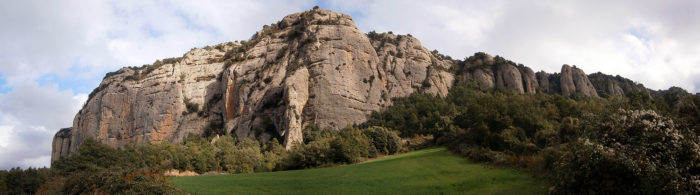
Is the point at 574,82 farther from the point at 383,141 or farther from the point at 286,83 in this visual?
the point at 286,83

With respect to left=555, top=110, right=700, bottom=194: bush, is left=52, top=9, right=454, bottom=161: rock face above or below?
above

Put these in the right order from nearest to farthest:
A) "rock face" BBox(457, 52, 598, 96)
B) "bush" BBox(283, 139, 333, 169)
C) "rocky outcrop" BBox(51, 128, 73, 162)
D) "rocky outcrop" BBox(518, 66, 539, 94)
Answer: "bush" BBox(283, 139, 333, 169) → "rock face" BBox(457, 52, 598, 96) → "rocky outcrop" BBox(518, 66, 539, 94) → "rocky outcrop" BBox(51, 128, 73, 162)

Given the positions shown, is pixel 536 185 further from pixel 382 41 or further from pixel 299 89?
pixel 382 41

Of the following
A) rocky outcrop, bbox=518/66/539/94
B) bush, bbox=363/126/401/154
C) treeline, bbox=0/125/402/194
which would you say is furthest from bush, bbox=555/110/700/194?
rocky outcrop, bbox=518/66/539/94

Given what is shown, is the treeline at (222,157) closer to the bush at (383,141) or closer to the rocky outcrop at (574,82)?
the bush at (383,141)

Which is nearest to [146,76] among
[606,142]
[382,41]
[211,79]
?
[211,79]

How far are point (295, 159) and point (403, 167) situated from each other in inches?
781

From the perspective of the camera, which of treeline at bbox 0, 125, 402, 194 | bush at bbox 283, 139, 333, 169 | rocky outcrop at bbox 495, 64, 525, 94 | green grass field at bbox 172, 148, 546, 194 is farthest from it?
rocky outcrop at bbox 495, 64, 525, 94

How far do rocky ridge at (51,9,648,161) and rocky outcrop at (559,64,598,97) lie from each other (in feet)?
0.97

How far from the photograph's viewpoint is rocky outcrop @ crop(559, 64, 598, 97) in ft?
350

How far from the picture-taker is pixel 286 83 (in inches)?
3351

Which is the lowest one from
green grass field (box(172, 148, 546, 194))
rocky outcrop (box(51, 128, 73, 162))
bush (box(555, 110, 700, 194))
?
green grass field (box(172, 148, 546, 194))

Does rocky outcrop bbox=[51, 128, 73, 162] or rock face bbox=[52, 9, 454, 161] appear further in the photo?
rocky outcrop bbox=[51, 128, 73, 162]

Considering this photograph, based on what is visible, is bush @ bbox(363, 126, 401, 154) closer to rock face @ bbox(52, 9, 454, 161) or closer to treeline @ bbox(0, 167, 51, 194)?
rock face @ bbox(52, 9, 454, 161)
